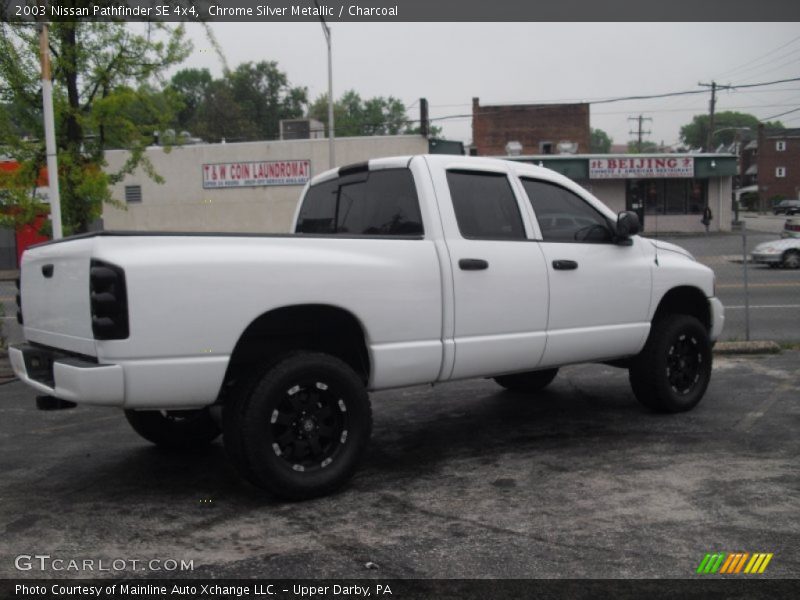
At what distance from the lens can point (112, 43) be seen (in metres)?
10.3

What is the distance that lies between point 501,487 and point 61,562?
7.97 feet

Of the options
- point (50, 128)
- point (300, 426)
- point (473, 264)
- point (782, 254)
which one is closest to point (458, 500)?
point (300, 426)

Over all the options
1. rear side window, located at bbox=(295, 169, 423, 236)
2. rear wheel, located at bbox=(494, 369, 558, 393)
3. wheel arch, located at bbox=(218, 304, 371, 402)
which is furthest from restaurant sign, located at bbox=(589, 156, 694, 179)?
wheel arch, located at bbox=(218, 304, 371, 402)

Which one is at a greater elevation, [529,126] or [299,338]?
[529,126]

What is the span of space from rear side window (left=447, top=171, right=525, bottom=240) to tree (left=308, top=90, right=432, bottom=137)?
299 feet

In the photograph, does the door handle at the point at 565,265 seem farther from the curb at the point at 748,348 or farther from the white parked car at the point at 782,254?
the white parked car at the point at 782,254

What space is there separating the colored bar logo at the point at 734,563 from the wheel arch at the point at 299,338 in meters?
2.15

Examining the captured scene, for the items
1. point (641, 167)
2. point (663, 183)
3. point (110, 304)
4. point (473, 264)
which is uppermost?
point (641, 167)

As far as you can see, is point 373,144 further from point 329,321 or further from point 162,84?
point 329,321

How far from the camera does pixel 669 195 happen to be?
142ft

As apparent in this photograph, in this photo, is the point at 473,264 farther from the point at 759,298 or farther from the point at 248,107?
the point at 248,107

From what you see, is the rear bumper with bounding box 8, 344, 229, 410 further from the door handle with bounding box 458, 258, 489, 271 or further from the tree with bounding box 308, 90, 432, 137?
the tree with bounding box 308, 90, 432, 137

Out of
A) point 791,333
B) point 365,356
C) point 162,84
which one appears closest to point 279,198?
point 162,84

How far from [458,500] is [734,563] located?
1505 millimetres
